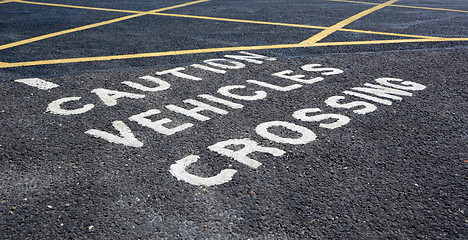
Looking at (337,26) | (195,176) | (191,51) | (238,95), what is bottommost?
(195,176)

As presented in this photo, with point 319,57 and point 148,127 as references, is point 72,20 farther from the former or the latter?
point 148,127

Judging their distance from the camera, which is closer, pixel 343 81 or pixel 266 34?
pixel 343 81

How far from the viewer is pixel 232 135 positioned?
14.4 ft

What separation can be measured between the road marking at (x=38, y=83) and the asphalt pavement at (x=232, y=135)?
0.02m

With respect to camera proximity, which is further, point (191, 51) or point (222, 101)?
point (191, 51)

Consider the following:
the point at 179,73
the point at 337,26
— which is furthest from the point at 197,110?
the point at 337,26

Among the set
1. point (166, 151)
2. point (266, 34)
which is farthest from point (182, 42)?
point (166, 151)

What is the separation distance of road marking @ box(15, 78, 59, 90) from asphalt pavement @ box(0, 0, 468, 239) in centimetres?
2

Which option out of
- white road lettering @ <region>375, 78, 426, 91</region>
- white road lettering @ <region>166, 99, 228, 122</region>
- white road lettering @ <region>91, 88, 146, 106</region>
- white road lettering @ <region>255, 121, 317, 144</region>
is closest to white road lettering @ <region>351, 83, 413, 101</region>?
white road lettering @ <region>375, 78, 426, 91</region>

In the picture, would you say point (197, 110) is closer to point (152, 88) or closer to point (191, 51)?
point (152, 88)

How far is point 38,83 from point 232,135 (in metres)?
2.74

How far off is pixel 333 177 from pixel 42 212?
213 cm

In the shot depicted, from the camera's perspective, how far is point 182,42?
307 inches

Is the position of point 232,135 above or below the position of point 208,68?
below
